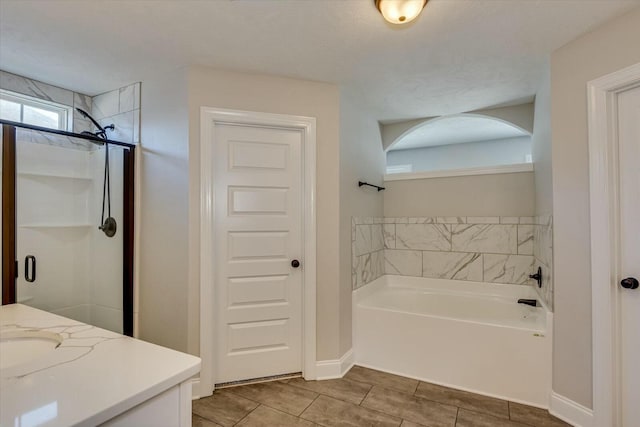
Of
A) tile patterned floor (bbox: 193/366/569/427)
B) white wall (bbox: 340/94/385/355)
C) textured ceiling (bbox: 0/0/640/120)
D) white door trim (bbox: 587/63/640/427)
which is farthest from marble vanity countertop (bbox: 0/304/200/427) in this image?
white door trim (bbox: 587/63/640/427)

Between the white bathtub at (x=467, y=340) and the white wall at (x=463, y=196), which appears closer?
the white bathtub at (x=467, y=340)

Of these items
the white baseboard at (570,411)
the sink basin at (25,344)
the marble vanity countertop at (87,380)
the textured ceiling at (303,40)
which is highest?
the textured ceiling at (303,40)

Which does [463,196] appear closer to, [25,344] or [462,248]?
[462,248]

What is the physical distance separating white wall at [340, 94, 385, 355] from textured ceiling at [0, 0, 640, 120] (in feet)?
1.04

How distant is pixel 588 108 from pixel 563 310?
1.24 metres

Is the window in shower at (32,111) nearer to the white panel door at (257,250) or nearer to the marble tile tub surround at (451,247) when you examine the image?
the white panel door at (257,250)

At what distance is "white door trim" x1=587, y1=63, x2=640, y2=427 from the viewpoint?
1764 millimetres

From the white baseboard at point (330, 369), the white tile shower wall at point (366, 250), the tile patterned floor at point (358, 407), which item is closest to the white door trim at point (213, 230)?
the white baseboard at point (330, 369)

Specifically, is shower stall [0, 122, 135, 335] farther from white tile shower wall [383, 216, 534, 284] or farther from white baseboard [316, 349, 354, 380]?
white tile shower wall [383, 216, 534, 284]

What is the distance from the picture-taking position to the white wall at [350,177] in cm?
260

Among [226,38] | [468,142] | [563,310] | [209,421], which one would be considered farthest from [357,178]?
[468,142]

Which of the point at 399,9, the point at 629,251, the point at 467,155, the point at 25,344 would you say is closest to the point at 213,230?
the point at 25,344

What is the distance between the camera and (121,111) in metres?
2.67

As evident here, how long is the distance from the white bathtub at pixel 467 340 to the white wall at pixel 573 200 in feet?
0.48
